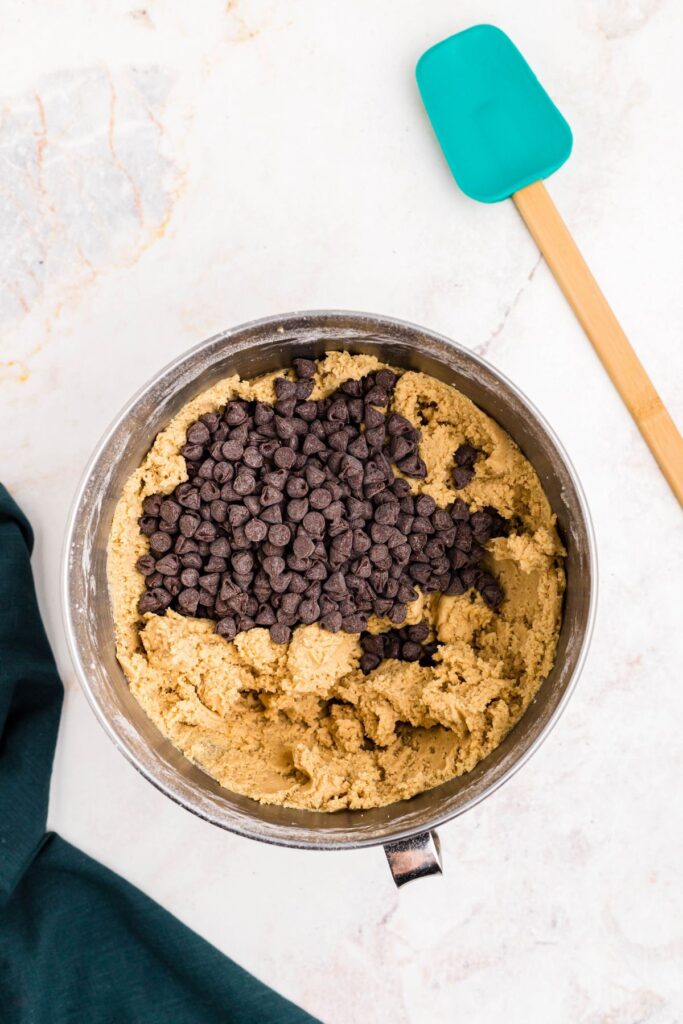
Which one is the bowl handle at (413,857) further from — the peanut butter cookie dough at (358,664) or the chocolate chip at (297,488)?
the chocolate chip at (297,488)

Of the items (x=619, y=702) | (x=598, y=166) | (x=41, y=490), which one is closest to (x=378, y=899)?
(x=619, y=702)

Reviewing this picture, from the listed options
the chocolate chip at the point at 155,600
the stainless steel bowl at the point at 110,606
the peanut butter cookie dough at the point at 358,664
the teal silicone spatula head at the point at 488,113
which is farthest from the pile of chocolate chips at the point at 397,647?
the teal silicone spatula head at the point at 488,113

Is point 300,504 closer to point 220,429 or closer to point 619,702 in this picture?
point 220,429

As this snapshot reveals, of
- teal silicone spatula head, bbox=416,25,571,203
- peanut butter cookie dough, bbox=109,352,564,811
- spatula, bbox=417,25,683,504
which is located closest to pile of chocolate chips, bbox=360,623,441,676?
peanut butter cookie dough, bbox=109,352,564,811

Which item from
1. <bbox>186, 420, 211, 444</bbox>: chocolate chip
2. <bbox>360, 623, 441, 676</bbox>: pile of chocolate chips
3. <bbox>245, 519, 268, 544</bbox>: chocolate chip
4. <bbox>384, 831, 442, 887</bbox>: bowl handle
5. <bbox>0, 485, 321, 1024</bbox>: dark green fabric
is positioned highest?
<bbox>186, 420, 211, 444</bbox>: chocolate chip

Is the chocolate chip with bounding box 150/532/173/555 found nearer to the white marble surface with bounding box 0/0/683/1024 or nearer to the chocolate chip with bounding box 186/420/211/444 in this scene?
the chocolate chip with bounding box 186/420/211/444
